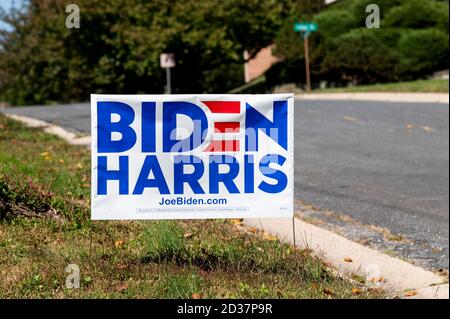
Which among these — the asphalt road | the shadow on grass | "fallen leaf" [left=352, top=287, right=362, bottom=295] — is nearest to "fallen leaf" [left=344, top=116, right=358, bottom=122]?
the asphalt road

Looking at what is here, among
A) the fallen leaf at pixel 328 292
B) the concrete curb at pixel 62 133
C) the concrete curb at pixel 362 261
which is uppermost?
the concrete curb at pixel 62 133

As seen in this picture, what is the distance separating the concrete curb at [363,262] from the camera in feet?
20.0

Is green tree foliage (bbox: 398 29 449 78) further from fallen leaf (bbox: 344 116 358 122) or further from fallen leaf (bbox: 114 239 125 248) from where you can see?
fallen leaf (bbox: 114 239 125 248)

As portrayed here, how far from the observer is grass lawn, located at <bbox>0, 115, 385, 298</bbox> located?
183 inches

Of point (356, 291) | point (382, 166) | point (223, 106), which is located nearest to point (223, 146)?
point (223, 106)

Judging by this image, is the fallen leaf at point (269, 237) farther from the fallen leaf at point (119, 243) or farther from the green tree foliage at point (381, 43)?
the green tree foliage at point (381, 43)

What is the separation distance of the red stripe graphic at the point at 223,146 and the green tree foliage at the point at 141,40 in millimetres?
32319

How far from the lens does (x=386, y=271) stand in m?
6.43

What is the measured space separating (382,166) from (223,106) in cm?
953

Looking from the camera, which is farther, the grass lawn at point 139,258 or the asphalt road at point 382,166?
the asphalt road at point 382,166

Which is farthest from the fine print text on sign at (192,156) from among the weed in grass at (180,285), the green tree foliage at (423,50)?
the green tree foliage at (423,50)

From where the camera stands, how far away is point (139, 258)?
209 inches

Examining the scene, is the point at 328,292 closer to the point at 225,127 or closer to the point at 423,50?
the point at 225,127

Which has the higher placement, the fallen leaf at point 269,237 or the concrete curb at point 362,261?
the fallen leaf at point 269,237
